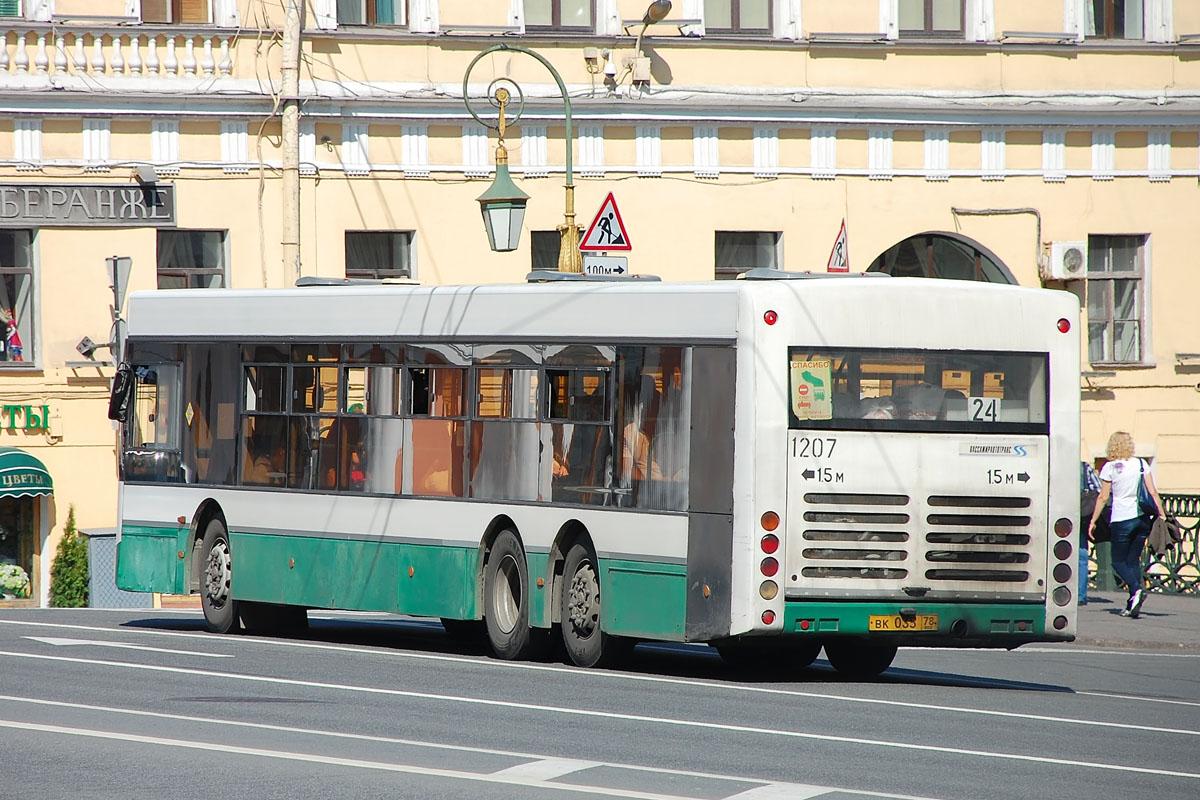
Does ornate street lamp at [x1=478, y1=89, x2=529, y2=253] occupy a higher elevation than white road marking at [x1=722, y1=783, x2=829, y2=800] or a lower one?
higher

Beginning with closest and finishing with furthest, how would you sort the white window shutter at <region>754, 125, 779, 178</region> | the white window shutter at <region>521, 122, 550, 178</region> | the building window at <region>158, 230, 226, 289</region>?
the building window at <region>158, 230, 226, 289</region>
the white window shutter at <region>521, 122, 550, 178</region>
the white window shutter at <region>754, 125, 779, 178</region>

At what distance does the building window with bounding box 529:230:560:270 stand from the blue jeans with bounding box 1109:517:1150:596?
26.7ft

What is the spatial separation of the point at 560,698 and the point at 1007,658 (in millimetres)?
6473

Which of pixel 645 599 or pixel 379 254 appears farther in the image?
pixel 379 254

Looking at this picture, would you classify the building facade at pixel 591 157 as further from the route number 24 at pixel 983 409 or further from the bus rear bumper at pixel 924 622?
the bus rear bumper at pixel 924 622

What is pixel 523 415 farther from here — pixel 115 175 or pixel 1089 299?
pixel 1089 299

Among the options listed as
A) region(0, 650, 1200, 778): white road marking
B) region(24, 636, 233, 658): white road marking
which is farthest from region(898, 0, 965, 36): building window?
region(0, 650, 1200, 778): white road marking

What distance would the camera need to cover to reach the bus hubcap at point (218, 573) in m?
17.3

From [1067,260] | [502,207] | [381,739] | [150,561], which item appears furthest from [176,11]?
[381,739]

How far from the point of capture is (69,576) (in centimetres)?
2394

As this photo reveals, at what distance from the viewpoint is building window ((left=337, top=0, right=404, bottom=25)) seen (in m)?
24.8

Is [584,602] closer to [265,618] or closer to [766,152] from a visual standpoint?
[265,618]

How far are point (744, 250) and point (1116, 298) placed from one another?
5.03 m

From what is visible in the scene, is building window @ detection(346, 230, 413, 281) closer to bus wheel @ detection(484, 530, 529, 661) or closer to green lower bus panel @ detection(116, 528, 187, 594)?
green lower bus panel @ detection(116, 528, 187, 594)
